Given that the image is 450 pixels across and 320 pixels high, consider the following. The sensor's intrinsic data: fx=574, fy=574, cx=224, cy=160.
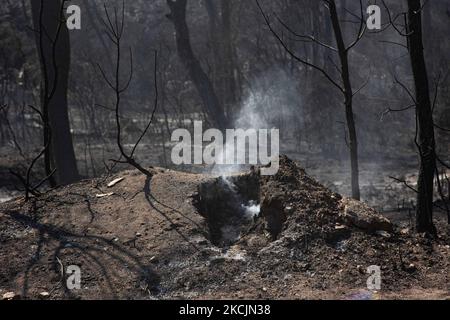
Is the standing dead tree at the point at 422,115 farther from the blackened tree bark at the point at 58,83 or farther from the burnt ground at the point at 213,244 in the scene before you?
the blackened tree bark at the point at 58,83

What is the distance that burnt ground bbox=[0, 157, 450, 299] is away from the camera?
14.3 ft

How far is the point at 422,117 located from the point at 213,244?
223 cm

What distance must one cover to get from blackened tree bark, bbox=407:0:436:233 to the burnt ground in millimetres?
259

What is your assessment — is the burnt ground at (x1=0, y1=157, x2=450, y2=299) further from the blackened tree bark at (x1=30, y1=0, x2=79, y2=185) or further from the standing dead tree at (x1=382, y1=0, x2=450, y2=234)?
the blackened tree bark at (x1=30, y1=0, x2=79, y2=185)

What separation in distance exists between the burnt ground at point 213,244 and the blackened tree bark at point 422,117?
26 centimetres

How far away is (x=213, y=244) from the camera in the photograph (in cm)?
505

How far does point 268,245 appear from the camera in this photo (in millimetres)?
4809

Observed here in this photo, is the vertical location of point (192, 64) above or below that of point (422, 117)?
above

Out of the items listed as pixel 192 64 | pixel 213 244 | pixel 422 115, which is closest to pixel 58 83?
pixel 192 64

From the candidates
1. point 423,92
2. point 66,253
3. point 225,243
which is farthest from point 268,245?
point 423,92

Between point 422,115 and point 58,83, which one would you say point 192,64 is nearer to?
point 58,83

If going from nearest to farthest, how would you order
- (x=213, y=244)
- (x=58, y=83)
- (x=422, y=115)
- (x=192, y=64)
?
1. (x=213, y=244)
2. (x=422, y=115)
3. (x=58, y=83)
4. (x=192, y=64)

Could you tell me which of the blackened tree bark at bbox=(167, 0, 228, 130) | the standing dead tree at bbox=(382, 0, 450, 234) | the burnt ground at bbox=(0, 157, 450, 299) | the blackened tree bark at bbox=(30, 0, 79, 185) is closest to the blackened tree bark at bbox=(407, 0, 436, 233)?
the standing dead tree at bbox=(382, 0, 450, 234)
